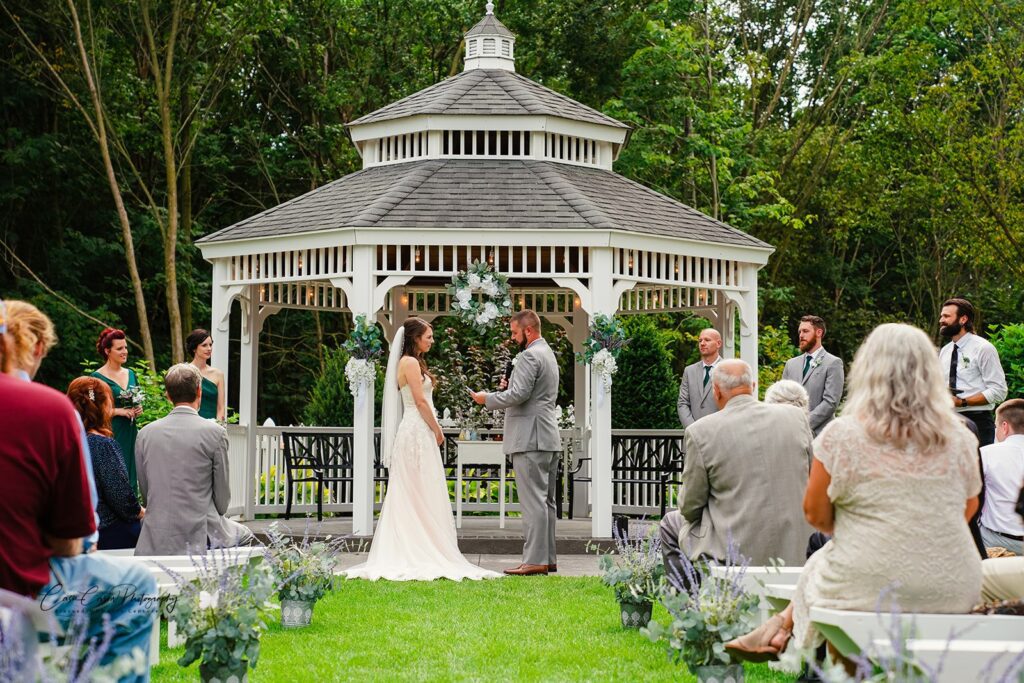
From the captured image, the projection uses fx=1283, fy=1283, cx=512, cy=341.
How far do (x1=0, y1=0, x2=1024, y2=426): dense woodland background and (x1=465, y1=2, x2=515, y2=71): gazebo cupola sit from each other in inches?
226

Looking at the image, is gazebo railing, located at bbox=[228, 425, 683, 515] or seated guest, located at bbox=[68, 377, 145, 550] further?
gazebo railing, located at bbox=[228, 425, 683, 515]

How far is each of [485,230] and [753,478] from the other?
6279 mm

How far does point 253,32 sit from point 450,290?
1209 cm

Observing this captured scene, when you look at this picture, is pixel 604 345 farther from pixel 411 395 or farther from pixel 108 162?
pixel 108 162

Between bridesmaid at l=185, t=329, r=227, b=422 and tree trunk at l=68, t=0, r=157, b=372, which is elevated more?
tree trunk at l=68, t=0, r=157, b=372

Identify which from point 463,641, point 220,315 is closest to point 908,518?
point 463,641

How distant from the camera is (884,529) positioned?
448 cm

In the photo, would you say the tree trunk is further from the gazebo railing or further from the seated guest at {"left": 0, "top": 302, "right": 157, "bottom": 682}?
the seated guest at {"left": 0, "top": 302, "right": 157, "bottom": 682}

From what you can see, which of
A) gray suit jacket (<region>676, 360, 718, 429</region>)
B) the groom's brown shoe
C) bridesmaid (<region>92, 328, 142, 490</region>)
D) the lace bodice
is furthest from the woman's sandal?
gray suit jacket (<region>676, 360, 718, 429</region>)

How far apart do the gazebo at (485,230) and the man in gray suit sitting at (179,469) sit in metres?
4.58

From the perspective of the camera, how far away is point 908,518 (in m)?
4.47

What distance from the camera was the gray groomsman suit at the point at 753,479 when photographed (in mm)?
6340

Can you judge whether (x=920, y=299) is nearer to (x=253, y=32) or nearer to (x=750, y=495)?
(x=253, y=32)

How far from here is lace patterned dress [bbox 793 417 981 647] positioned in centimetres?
446
